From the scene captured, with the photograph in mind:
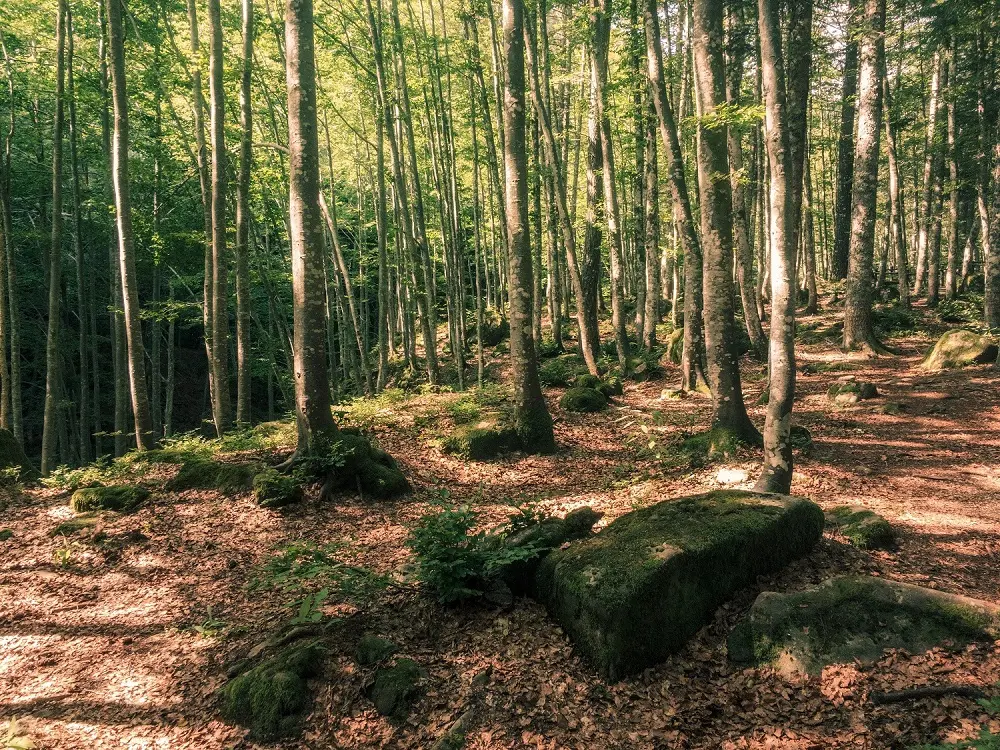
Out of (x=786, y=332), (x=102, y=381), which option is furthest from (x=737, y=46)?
(x=102, y=381)

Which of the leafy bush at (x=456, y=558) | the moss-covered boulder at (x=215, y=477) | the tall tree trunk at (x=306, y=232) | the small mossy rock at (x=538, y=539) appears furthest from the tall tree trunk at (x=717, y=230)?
the moss-covered boulder at (x=215, y=477)

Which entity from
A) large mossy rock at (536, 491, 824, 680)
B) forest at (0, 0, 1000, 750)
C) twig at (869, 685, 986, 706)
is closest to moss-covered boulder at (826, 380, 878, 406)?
forest at (0, 0, 1000, 750)

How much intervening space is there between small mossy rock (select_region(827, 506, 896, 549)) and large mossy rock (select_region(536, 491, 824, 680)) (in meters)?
0.44

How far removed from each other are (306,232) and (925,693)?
26.2 feet

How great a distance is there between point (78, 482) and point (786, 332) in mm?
10257

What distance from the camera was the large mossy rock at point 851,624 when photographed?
3998 mm

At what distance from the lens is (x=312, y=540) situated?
6.84 meters

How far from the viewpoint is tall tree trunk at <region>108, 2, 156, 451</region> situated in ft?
32.6

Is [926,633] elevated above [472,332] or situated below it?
below

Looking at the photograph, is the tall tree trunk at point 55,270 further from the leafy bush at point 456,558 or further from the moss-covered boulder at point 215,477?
the leafy bush at point 456,558

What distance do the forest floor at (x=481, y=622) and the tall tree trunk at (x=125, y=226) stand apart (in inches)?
92.1

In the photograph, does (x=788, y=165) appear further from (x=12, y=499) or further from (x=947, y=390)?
(x=12, y=499)

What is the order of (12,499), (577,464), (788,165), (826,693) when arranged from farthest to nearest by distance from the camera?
1. (577,464)
2. (12,499)
3. (788,165)
4. (826,693)

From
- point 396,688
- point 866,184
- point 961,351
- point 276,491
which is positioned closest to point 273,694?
point 396,688
